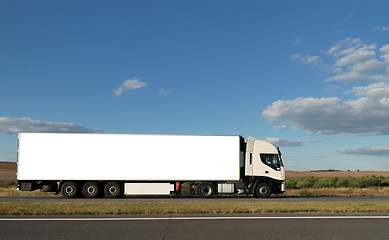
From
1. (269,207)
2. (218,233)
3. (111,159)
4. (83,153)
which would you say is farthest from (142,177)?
(218,233)

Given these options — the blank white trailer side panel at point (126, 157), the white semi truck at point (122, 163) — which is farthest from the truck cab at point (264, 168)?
the blank white trailer side panel at point (126, 157)

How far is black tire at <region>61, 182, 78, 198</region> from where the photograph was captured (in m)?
20.0

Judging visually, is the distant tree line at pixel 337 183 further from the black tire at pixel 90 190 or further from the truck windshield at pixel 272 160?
the black tire at pixel 90 190

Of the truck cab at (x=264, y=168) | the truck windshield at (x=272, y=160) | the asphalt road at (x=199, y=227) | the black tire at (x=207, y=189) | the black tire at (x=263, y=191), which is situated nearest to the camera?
the asphalt road at (x=199, y=227)

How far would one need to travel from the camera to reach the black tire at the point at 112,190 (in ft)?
66.1

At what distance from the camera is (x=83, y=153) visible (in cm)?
2023

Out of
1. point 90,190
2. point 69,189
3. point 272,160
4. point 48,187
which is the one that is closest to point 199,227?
point 90,190

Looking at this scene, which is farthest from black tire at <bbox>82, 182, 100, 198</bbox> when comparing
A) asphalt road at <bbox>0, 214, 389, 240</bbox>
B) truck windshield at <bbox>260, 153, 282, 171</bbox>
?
truck windshield at <bbox>260, 153, 282, 171</bbox>

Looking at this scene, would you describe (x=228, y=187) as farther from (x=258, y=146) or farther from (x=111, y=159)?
(x=111, y=159)

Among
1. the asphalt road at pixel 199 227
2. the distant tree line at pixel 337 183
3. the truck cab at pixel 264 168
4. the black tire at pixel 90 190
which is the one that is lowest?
the distant tree line at pixel 337 183

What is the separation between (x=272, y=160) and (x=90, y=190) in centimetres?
1054

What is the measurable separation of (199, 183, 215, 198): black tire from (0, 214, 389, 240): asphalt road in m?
9.85

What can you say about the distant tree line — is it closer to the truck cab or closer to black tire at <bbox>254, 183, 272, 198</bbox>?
the truck cab

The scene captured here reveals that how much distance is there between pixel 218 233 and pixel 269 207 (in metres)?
5.24
